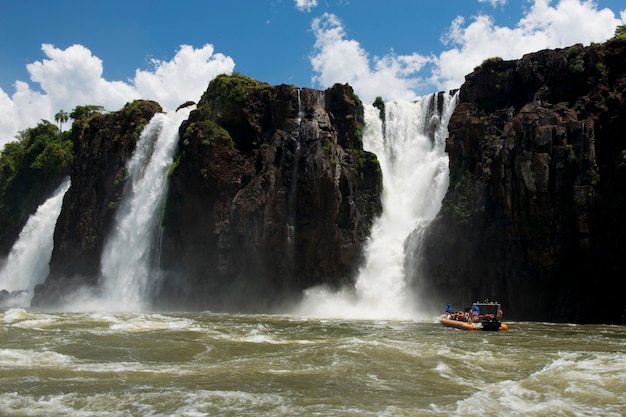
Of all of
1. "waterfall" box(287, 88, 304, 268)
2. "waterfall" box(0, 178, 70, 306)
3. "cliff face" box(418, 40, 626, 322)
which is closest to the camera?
"cliff face" box(418, 40, 626, 322)

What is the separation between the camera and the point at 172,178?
141 feet

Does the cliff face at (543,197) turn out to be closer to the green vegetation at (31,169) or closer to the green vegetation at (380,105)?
the green vegetation at (380,105)

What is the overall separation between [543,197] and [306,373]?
22843 mm

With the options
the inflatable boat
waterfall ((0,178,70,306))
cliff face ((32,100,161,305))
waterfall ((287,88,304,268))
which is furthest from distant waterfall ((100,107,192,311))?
the inflatable boat

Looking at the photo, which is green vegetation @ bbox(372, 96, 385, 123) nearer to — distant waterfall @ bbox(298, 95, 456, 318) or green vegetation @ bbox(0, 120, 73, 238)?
distant waterfall @ bbox(298, 95, 456, 318)

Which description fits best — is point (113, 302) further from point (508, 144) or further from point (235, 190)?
point (508, 144)

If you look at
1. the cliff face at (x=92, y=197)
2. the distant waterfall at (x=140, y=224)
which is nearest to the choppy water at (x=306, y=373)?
the distant waterfall at (x=140, y=224)

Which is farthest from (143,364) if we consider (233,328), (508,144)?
(508,144)

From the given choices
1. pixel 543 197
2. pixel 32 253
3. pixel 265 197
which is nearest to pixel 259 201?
pixel 265 197

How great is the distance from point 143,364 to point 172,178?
2835 cm

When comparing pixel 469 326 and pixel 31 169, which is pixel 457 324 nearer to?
pixel 469 326

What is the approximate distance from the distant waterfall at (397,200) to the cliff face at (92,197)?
19.3 m

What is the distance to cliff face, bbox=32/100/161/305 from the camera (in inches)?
1845

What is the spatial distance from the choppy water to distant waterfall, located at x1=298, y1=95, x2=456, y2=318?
13653mm
